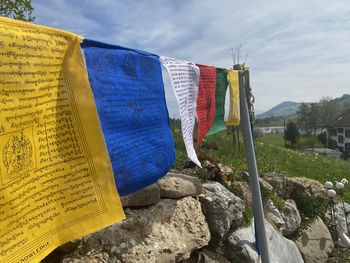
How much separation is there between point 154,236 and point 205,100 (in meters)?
1.22

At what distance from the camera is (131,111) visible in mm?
2123

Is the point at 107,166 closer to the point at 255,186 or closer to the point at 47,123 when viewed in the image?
the point at 47,123

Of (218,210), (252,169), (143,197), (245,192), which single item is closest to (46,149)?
(143,197)

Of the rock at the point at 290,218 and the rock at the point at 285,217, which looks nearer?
the rock at the point at 285,217

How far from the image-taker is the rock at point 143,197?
3.55 m

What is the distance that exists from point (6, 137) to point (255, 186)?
2.79 meters

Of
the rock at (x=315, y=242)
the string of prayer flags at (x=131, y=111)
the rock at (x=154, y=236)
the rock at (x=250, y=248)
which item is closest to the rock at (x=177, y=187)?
the rock at (x=154, y=236)

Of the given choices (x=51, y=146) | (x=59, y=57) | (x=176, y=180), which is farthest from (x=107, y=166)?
(x=176, y=180)

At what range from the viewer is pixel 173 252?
3.53 metres

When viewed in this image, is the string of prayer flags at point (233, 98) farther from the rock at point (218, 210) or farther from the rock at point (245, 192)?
the rock at point (245, 192)

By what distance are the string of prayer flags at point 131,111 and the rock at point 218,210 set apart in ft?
7.55

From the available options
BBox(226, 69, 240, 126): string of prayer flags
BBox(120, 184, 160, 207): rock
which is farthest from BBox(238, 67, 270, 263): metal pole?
BBox(120, 184, 160, 207): rock

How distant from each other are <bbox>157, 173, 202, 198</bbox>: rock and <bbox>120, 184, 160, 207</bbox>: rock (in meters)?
0.19

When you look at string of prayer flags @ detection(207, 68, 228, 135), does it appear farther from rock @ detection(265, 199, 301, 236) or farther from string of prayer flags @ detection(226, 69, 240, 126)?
rock @ detection(265, 199, 301, 236)
